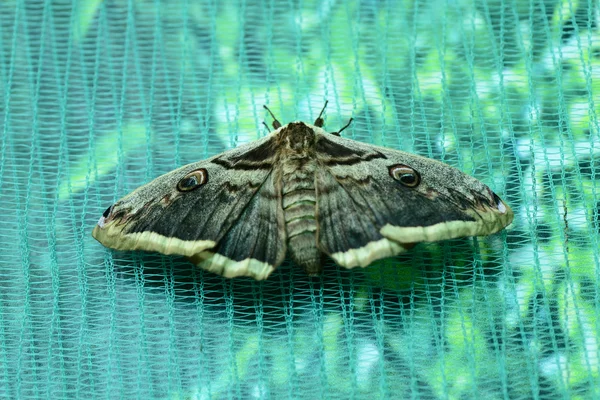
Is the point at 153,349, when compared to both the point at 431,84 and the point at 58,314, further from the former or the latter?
the point at 431,84

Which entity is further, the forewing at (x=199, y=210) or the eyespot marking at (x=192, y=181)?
the eyespot marking at (x=192, y=181)

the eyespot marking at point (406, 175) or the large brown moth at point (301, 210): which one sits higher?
the eyespot marking at point (406, 175)

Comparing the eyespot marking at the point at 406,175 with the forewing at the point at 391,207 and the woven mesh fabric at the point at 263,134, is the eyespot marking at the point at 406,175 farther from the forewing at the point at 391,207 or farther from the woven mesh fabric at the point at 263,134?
the woven mesh fabric at the point at 263,134

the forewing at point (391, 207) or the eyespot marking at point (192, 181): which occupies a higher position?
the eyespot marking at point (192, 181)

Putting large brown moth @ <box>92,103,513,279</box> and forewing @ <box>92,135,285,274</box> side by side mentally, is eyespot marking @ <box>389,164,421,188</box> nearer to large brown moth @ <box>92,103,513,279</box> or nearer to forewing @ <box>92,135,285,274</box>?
large brown moth @ <box>92,103,513,279</box>

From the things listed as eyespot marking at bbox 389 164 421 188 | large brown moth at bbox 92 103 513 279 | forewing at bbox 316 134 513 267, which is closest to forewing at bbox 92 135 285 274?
large brown moth at bbox 92 103 513 279

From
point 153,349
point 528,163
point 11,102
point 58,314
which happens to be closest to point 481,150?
point 528,163

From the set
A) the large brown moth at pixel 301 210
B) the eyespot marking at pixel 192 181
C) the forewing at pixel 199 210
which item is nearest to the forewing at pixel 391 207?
the large brown moth at pixel 301 210

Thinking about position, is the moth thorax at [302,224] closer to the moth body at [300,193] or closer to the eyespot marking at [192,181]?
the moth body at [300,193]
